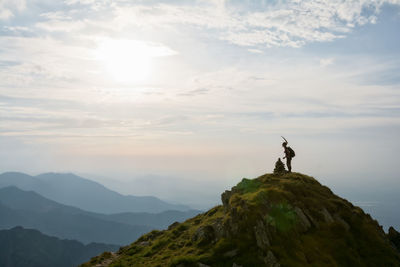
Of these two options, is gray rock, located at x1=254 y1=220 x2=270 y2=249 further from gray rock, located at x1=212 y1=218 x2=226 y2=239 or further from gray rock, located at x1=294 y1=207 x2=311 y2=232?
gray rock, located at x1=294 y1=207 x2=311 y2=232

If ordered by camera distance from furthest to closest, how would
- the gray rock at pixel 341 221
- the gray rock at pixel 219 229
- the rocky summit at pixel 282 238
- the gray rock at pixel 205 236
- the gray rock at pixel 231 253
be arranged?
1. the gray rock at pixel 341 221
2. the gray rock at pixel 205 236
3. the gray rock at pixel 219 229
4. the gray rock at pixel 231 253
5. the rocky summit at pixel 282 238

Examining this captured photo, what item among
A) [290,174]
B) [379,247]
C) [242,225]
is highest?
[290,174]

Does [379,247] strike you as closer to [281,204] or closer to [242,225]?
[281,204]

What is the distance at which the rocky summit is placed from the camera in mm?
27922

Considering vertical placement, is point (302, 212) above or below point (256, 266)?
above

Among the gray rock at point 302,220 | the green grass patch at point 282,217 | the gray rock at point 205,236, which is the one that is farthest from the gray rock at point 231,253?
the gray rock at point 302,220

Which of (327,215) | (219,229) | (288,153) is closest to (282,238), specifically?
(219,229)

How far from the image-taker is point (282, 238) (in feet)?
95.3

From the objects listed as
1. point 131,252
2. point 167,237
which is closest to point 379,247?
point 167,237

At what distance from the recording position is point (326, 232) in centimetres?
3262

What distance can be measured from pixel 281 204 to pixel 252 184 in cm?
942

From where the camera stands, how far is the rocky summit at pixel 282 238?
27.9 m

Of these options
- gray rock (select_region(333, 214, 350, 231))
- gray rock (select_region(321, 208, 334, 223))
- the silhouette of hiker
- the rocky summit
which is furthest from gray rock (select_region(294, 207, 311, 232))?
the silhouette of hiker

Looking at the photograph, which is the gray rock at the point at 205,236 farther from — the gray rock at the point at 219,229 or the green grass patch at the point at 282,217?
the green grass patch at the point at 282,217
